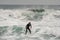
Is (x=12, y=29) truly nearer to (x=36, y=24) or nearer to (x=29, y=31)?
(x=29, y=31)

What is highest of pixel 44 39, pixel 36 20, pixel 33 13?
pixel 33 13

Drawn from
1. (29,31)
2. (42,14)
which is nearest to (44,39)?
(29,31)

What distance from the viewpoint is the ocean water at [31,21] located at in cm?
137

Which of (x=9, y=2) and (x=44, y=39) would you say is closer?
(x=44, y=39)

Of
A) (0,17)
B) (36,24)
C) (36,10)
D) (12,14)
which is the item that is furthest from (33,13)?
(0,17)

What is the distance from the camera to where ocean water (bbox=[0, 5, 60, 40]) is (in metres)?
1.37

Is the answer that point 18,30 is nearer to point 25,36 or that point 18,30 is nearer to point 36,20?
point 25,36

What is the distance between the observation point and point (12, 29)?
139 centimetres

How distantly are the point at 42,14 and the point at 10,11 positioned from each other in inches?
18.2

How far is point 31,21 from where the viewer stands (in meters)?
1.40

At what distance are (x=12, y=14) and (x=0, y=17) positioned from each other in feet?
0.57

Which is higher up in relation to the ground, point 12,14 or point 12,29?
point 12,14

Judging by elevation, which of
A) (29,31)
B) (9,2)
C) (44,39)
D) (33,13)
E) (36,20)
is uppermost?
(9,2)

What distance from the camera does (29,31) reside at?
4.52 ft
